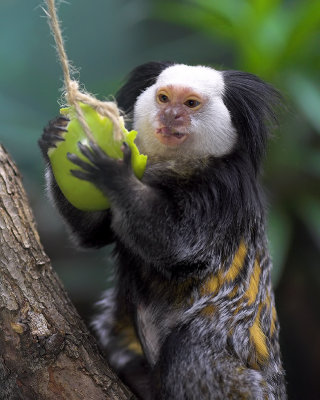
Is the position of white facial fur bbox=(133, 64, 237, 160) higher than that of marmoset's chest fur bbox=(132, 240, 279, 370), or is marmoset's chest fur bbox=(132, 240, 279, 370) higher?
white facial fur bbox=(133, 64, 237, 160)

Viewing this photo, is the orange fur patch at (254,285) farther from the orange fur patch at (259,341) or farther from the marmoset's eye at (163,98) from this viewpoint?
the marmoset's eye at (163,98)

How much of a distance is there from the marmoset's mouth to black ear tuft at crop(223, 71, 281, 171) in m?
0.33

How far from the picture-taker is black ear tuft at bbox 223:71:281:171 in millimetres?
2988

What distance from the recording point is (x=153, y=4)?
640 cm

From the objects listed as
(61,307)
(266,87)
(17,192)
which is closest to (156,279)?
(61,307)

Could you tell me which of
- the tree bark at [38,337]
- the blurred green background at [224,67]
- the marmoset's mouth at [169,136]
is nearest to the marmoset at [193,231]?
the marmoset's mouth at [169,136]

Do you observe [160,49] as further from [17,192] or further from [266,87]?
[17,192]

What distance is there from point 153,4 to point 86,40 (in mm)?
927

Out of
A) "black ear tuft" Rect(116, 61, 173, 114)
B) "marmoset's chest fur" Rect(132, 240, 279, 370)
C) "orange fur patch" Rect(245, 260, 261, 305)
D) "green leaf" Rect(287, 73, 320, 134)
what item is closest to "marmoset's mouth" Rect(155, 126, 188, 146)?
"black ear tuft" Rect(116, 61, 173, 114)

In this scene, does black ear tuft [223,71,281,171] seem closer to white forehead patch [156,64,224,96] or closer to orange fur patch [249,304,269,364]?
white forehead patch [156,64,224,96]

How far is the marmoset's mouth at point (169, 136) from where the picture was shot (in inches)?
113

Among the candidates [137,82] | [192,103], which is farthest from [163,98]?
[137,82]

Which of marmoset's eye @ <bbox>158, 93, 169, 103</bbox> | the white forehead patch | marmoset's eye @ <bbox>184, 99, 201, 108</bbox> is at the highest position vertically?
the white forehead patch

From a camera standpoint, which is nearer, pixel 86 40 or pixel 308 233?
pixel 308 233
